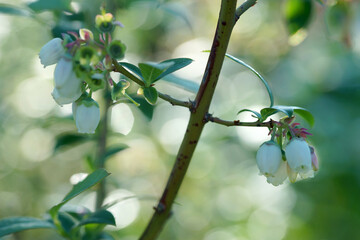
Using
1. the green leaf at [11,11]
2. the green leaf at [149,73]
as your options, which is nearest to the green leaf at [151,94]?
the green leaf at [149,73]

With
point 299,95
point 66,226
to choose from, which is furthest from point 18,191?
point 299,95

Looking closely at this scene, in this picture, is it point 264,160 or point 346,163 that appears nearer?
point 264,160

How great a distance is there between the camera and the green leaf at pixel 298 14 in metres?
1.14

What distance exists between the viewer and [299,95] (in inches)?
76.9

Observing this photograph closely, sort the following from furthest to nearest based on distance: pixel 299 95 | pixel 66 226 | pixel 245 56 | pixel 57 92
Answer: pixel 245 56 < pixel 299 95 < pixel 66 226 < pixel 57 92

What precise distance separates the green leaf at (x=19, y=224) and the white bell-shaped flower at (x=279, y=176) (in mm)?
400

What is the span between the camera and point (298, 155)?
2.12 ft

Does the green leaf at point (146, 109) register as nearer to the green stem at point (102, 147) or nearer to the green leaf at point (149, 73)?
the green stem at point (102, 147)

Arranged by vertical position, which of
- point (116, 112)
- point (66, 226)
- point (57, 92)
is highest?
point (116, 112)

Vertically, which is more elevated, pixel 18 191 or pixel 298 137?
pixel 298 137

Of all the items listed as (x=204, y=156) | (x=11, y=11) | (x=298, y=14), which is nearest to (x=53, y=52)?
(x=11, y=11)

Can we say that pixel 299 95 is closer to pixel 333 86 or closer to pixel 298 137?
pixel 333 86

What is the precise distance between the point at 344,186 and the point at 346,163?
5.1 inches

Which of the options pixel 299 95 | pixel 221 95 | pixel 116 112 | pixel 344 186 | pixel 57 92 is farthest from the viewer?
pixel 221 95
